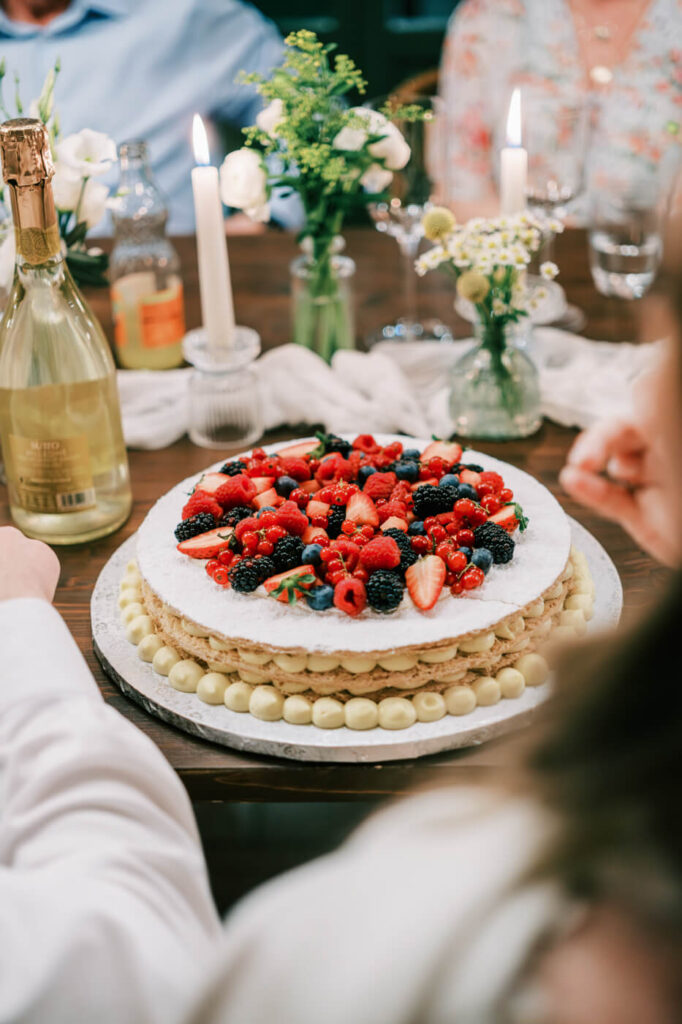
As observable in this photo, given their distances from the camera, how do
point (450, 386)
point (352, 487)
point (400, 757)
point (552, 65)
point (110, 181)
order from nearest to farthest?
point (400, 757) < point (352, 487) < point (450, 386) < point (552, 65) < point (110, 181)

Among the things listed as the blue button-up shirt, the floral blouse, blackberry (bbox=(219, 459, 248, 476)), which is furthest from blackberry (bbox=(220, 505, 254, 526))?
the blue button-up shirt

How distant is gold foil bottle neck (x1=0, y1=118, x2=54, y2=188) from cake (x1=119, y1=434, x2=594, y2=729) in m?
0.41

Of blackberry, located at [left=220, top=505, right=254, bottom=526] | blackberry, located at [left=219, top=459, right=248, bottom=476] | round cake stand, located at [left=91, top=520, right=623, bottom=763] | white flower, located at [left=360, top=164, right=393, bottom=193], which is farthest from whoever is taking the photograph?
white flower, located at [left=360, top=164, right=393, bottom=193]

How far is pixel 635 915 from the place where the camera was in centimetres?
44

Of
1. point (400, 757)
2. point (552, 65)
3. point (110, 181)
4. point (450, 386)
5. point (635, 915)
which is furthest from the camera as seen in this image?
point (110, 181)

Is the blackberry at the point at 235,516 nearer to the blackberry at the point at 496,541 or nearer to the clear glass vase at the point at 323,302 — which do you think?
the blackberry at the point at 496,541

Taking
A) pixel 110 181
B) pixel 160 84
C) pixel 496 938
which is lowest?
pixel 110 181

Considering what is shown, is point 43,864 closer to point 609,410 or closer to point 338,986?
point 338,986

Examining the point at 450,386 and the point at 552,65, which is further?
the point at 552,65

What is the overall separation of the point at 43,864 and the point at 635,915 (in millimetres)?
433

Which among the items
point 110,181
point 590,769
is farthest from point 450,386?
point 110,181

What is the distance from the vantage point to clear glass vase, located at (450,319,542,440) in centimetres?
151

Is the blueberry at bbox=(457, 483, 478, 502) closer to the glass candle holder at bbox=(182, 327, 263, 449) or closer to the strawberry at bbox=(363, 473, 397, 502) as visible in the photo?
the strawberry at bbox=(363, 473, 397, 502)

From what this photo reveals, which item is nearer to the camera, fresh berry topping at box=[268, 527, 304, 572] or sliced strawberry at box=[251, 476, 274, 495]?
fresh berry topping at box=[268, 527, 304, 572]
